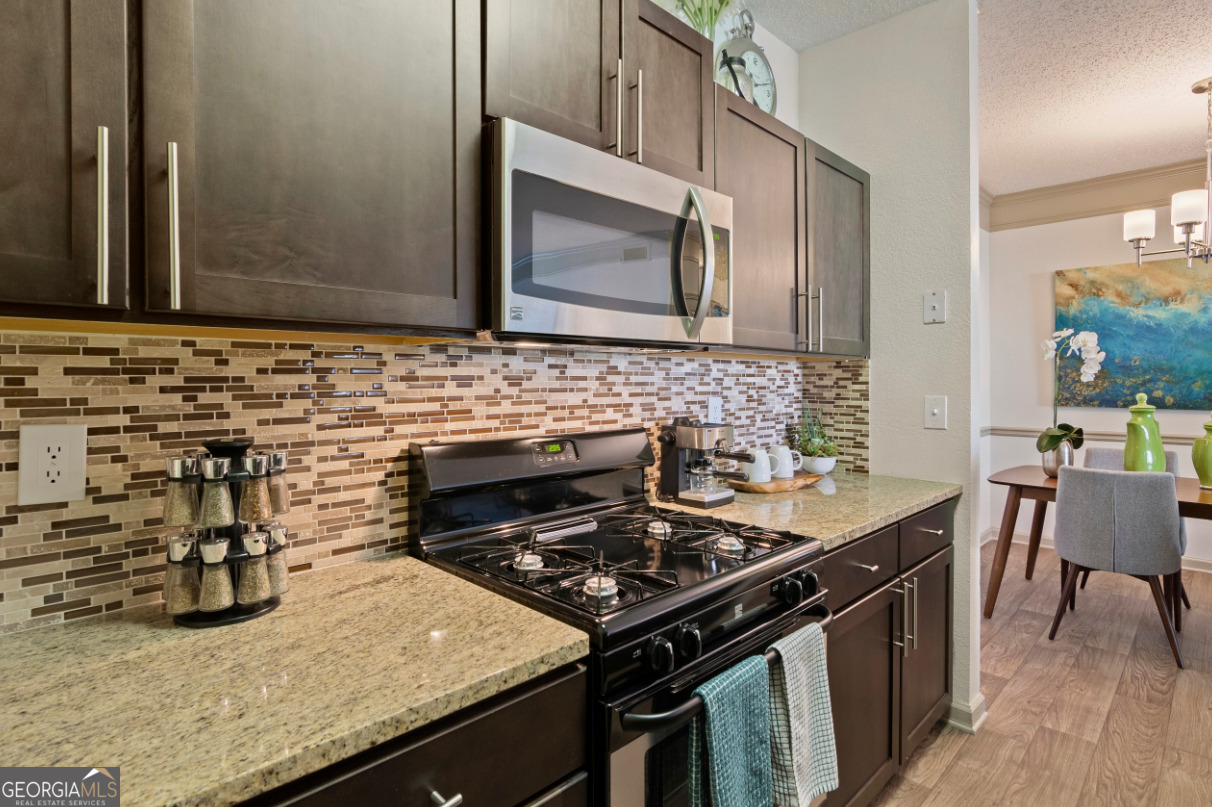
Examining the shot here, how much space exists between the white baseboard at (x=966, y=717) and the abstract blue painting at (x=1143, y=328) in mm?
3204

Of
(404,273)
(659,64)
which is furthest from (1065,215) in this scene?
(404,273)

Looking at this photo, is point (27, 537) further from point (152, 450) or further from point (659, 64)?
point (659, 64)

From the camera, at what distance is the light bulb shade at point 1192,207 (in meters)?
2.91

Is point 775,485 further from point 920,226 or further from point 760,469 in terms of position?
point 920,226

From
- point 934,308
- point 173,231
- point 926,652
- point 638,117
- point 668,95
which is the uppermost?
point 668,95

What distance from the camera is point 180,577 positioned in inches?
37.6

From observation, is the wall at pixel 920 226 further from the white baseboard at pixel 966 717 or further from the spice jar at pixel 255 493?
the spice jar at pixel 255 493

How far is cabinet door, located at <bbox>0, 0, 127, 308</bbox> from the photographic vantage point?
2.33ft

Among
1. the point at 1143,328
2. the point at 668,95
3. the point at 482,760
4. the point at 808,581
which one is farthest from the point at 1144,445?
the point at 482,760

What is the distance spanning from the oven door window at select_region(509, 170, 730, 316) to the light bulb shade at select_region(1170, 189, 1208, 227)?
294cm

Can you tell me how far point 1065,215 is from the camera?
454 centimetres

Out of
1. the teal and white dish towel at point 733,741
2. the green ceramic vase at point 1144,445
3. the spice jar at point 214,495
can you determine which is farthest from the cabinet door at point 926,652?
the spice jar at point 214,495

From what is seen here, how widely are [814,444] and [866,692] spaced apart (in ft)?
3.39

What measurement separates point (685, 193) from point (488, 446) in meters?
0.77
